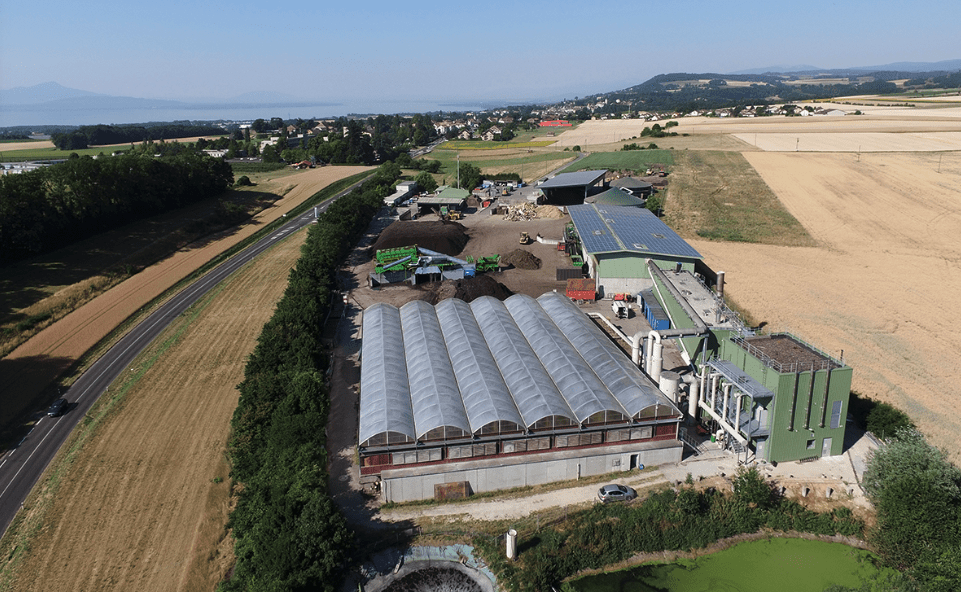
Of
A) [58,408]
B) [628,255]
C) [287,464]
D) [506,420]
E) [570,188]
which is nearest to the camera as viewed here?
[287,464]

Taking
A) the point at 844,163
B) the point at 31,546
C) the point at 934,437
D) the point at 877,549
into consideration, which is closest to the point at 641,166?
the point at 844,163

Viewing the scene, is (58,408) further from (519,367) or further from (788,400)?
(788,400)

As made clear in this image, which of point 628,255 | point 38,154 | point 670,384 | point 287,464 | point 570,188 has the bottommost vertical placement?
point 287,464

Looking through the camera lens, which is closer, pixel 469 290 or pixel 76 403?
pixel 76 403

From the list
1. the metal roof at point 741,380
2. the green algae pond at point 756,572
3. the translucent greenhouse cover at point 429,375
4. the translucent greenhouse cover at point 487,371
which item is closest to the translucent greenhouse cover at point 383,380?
the translucent greenhouse cover at point 487,371

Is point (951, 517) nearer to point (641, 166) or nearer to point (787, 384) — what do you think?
point (787, 384)

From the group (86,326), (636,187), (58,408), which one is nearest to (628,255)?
(58,408)
